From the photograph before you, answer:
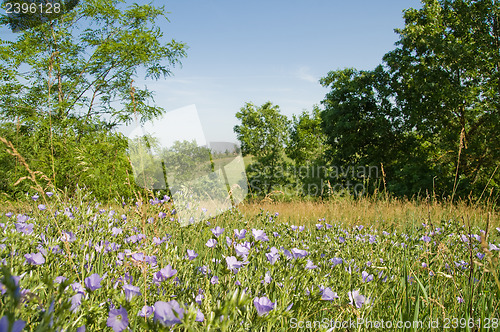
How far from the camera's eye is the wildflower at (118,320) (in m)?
0.80

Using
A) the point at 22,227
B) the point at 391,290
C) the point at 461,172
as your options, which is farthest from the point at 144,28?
the point at 461,172

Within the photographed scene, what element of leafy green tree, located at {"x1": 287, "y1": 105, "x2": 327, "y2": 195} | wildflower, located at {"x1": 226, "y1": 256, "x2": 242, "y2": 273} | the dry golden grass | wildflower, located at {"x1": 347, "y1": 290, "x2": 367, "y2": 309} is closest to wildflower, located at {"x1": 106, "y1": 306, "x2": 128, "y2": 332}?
wildflower, located at {"x1": 226, "y1": 256, "x2": 242, "y2": 273}

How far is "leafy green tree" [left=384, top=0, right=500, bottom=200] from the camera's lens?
11.8m

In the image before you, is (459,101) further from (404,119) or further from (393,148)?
(393,148)

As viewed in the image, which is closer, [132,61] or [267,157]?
[132,61]

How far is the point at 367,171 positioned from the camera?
1485cm

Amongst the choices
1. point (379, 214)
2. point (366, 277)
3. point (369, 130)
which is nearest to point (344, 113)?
point (369, 130)

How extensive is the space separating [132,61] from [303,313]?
1162 centimetres

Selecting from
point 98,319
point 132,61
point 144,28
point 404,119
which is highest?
point 144,28

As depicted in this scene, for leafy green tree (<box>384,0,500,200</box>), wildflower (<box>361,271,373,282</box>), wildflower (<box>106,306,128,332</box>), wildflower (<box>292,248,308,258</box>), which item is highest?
leafy green tree (<box>384,0,500,200</box>)

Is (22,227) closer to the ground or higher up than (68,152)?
closer to the ground

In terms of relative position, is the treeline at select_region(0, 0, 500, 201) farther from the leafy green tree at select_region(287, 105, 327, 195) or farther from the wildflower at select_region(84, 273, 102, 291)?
the wildflower at select_region(84, 273, 102, 291)

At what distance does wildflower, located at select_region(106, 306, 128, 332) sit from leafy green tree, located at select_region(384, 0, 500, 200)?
13260mm

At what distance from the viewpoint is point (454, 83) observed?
12.9 meters
